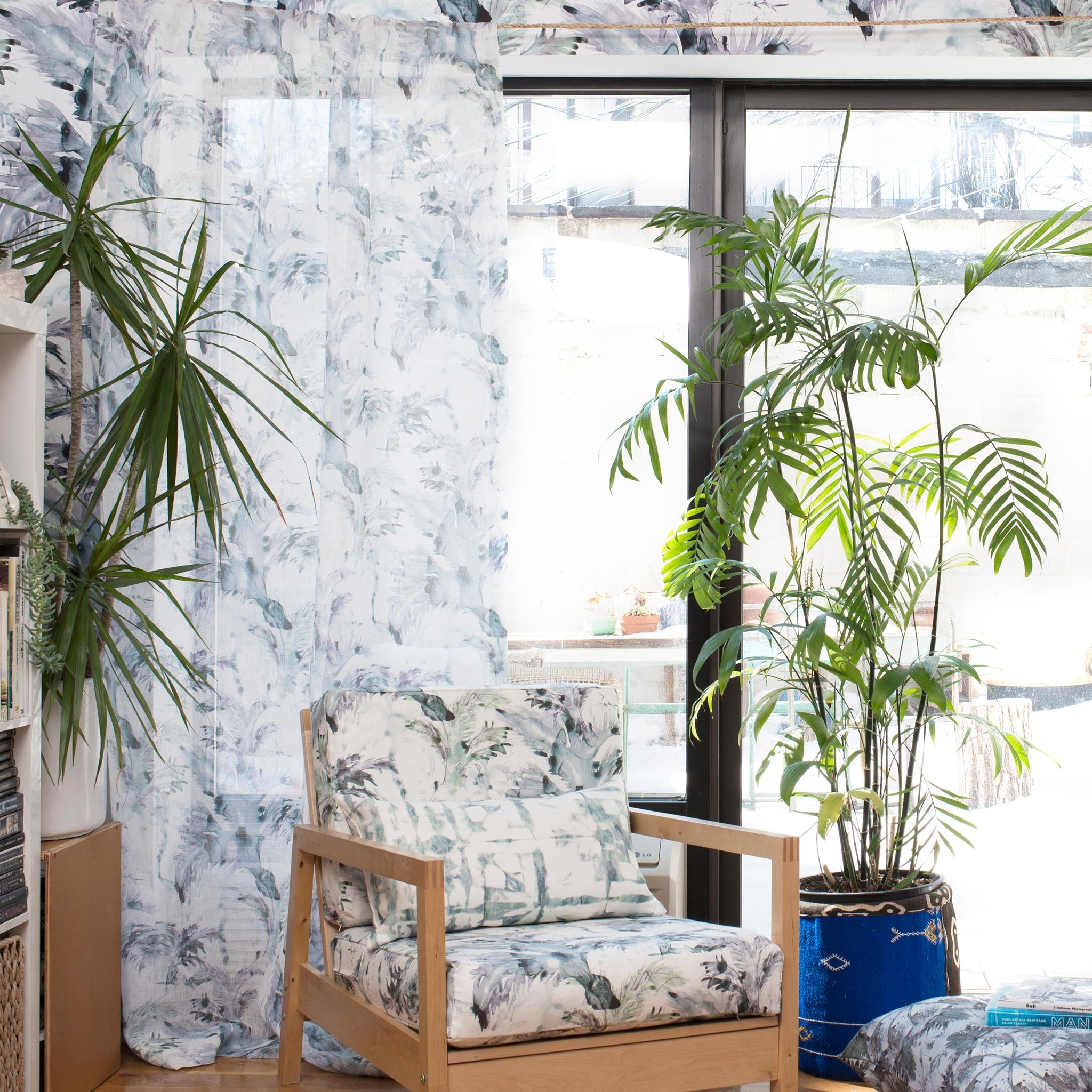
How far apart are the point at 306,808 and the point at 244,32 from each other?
6.07ft

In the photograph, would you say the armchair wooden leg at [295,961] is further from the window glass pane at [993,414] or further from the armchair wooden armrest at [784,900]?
the window glass pane at [993,414]

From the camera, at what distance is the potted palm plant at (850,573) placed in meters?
2.31

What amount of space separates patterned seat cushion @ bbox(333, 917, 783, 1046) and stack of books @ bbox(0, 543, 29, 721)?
78 centimetres

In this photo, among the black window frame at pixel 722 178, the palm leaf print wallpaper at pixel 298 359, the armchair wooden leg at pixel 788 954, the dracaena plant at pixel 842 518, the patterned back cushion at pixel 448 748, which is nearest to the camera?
the armchair wooden leg at pixel 788 954

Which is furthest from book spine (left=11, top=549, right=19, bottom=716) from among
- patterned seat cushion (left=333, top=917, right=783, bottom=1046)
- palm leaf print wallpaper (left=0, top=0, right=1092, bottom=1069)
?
patterned seat cushion (left=333, top=917, right=783, bottom=1046)

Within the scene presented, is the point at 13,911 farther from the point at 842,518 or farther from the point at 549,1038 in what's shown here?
the point at 842,518

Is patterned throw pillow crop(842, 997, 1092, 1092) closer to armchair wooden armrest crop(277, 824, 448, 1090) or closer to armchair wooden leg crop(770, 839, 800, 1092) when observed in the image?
armchair wooden leg crop(770, 839, 800, 1092)

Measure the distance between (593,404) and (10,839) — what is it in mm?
1689

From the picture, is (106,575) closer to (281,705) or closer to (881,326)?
(281,705)

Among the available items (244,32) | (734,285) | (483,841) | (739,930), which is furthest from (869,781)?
(244,32)

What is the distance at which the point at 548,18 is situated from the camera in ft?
9.05

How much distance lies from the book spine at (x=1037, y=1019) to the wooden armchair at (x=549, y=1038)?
0.38 meters

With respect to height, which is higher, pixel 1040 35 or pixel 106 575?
pixel 1040 35

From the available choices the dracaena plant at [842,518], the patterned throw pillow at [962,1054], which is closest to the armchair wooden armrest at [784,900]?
the patterned throw pillow at [962,1054]
